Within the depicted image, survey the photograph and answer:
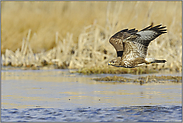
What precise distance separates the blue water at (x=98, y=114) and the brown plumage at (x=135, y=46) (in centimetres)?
144

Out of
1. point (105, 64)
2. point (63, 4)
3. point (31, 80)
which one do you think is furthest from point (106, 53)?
point (63, 4)

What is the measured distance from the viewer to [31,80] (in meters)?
13.6

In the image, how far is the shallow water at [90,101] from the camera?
24.6 ft

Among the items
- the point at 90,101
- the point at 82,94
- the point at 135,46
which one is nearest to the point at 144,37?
the point at 135,46

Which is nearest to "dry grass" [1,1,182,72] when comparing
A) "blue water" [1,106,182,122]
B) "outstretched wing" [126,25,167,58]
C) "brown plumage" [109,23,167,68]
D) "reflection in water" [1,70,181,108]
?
"reflection in water" [1,70,181,108]

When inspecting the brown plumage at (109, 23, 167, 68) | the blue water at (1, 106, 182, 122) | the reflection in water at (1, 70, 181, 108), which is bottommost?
the blue water at (1, 106, 182, 122)

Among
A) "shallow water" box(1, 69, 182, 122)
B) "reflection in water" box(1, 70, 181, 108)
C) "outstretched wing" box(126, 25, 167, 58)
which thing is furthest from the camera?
"reflection in water" box(1, 70, 181, 108)

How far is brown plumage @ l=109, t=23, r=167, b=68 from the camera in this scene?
334 inches

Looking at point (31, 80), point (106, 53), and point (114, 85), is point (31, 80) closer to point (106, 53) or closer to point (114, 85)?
point (114, 85)

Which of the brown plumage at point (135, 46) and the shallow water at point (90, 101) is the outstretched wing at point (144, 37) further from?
the shallow water at point (90, 101)

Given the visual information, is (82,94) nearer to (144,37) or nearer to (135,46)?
(135,46)

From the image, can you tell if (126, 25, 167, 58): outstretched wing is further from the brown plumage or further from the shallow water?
the shallow water

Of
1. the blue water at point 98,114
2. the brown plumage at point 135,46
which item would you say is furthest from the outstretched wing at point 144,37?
the blue water at point 98,114

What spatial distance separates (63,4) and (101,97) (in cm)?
→ 2387
